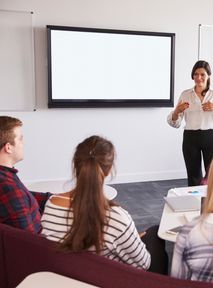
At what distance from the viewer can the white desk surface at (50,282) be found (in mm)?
1130

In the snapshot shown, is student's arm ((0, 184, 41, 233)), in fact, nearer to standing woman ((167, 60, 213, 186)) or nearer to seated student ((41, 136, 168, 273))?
seated student ((41, 136, 168, 273))

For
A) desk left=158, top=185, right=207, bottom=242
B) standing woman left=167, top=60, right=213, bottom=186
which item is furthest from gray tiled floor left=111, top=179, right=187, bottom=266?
desk left=158, top=185, right=207, bottom=242

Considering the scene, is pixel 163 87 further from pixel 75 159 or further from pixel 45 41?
pixel 75 159

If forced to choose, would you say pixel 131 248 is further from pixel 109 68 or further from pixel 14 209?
pixel 109 68

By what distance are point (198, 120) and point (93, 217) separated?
96.6 inches

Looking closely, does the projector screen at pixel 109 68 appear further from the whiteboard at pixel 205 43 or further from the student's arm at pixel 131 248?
the student's arm at pixel 131 248

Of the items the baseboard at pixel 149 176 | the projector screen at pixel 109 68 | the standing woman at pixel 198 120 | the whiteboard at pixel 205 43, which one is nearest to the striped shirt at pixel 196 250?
the standing woman at pixel 198 120

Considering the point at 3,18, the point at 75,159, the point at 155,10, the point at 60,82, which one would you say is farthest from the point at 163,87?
the point at 75,159

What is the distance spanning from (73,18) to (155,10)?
45.1 inches

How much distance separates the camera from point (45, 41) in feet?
14.4

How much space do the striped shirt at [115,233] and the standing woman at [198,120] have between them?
217cm

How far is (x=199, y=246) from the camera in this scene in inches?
43.9

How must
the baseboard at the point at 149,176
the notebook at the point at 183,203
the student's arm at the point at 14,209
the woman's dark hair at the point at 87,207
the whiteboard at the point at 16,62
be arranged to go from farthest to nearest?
the baseboard at the point at 149,176 → the whiteboard at the point at 16,62 → the notebook at the point at 183,203 → the student's arm at the point at 14,209 → the woman's dark hair at the point at 87,207

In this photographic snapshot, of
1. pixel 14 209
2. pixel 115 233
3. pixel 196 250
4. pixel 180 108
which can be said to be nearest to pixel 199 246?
pixel 196 250
